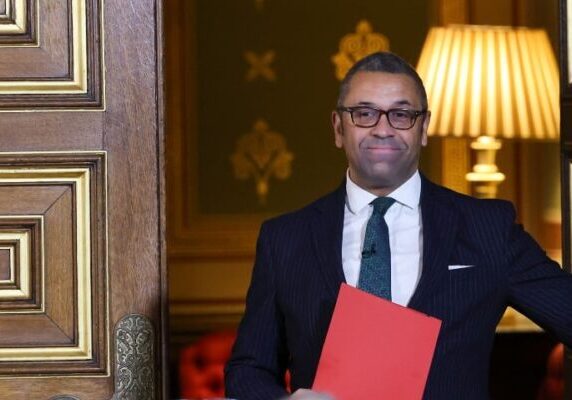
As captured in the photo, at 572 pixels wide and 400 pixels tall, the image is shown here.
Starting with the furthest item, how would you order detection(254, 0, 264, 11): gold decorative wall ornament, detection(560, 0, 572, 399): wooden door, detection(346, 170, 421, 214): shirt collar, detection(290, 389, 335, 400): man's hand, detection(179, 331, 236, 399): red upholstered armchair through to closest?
detection(254, 0, 264, 11): gold decorative wall ornament → detection(179, 331, 236, 399): red upholstered armchair → detection(560, 0, 572, 399): wooden door → detection(346, 170, 421, 214): shirt collar → detection(290, 389, 335, 400): man's hand

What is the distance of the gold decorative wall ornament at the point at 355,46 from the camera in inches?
209

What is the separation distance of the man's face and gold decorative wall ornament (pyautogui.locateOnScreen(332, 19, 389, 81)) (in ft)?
11.1

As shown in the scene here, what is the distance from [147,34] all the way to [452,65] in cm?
191

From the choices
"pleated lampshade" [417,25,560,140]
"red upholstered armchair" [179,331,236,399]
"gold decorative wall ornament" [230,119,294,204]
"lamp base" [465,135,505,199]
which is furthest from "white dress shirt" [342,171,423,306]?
"gold decorative wall ornament" [230,119,294,204]

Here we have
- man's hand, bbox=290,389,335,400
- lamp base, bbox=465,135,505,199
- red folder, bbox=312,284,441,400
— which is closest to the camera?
man's hand, bbox=290,389,335,400

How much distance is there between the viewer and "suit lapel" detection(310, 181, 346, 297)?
195cm

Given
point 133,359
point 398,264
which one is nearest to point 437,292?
point 398,264

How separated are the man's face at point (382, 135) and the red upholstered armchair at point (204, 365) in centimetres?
237

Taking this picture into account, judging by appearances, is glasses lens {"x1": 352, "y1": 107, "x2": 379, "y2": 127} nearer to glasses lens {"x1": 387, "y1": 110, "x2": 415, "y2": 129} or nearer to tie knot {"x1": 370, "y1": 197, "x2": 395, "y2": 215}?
glasses lens {"x1": 387, "y1": 110, "x2": 415, "y2": 129}

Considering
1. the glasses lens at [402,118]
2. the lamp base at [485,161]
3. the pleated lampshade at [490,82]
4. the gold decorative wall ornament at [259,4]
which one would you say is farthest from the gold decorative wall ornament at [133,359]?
the gold decorative wall ornament at [259,4]

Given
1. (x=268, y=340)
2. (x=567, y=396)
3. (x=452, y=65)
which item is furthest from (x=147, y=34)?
(x=452, y=65)

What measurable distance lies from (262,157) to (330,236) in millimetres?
3327

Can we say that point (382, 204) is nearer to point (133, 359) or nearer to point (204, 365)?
point (133, 359)

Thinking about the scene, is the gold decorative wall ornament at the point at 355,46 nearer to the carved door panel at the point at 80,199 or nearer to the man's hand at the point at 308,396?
the carved door panel at the point at 80,199
